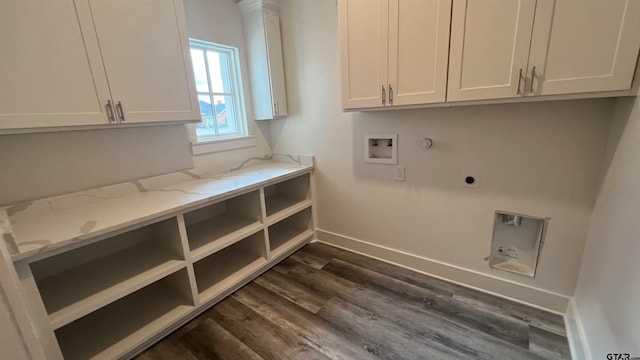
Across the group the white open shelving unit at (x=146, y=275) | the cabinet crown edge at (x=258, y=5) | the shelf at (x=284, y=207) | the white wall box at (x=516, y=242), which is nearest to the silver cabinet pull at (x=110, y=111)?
the white open shelving unit at (x=146, y=275)

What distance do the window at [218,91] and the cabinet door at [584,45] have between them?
232 cm

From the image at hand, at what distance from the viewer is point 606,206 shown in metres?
1.35

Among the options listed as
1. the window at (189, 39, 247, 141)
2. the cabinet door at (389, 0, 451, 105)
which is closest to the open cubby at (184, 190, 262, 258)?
the window at (189, 39, 247, 141)

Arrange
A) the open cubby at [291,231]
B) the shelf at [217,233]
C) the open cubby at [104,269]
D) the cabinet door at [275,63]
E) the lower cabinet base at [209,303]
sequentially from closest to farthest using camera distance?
the open cubby at [104,269] < the lower cabinet base at [209,303] < the shelf at [217,233] < the cabinet door at [275,63] < the open cubby at [291,231]

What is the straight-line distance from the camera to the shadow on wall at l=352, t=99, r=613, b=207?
1.47 metres

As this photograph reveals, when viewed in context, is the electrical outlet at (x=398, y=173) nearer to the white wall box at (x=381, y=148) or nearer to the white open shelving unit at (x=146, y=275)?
→ the white wall box at (x=381, y=148)

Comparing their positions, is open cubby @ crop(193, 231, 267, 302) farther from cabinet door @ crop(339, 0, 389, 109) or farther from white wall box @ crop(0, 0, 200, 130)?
cabinet door @ crop(339, 0, 389, 109)

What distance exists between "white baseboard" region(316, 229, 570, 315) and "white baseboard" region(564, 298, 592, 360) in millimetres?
80

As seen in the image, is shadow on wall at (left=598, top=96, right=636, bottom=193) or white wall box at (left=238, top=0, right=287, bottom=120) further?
white wall box at (left=238, top=0, right=287, bottom=120)

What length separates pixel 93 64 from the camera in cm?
143

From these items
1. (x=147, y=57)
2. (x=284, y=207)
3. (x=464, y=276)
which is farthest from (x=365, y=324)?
(x=147, y=57)

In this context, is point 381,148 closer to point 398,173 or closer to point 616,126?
point 398,173

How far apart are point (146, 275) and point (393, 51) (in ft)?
6.73

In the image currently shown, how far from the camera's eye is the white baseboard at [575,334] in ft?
4.47
